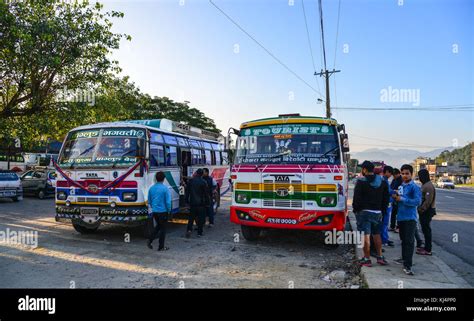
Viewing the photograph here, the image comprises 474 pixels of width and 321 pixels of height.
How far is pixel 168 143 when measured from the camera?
9.99 m

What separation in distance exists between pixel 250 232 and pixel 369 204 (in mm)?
3354

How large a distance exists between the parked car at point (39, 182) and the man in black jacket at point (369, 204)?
60.9 feet

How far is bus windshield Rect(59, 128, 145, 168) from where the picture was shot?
7992 mm

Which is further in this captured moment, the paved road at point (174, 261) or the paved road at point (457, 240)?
the paved road at point (457, 240)

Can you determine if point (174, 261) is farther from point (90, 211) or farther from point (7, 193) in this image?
point (7, 193)

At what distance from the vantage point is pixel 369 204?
5.99m

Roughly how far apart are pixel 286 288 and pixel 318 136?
376 centimetres

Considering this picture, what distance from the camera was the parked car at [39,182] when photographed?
757 inches

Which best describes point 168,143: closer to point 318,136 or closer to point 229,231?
point 229,231

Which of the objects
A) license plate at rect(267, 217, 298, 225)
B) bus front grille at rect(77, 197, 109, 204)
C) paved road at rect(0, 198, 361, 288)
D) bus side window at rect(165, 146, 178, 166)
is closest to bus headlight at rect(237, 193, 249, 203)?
license plate at rect(267, 217, 298, 225)

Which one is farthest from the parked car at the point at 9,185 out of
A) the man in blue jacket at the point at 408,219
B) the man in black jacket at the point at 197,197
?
the man in blue jacket at the point at 408,219

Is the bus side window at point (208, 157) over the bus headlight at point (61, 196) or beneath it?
over
